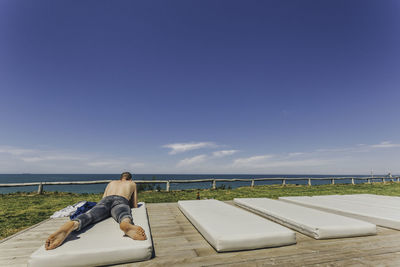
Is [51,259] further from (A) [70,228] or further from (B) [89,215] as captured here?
(B) [89,215]

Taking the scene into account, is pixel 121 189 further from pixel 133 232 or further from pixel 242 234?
pixel 242 234

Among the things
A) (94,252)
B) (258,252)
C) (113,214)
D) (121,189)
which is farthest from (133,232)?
(121,189)

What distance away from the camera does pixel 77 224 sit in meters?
2.77

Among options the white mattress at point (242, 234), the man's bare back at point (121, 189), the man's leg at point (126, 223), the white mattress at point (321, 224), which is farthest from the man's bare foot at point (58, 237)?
the white mattress at point (321, 224)

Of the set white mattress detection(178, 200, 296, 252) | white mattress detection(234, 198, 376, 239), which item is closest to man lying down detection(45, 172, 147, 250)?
white mattress detection(178, 200, 296, 252)

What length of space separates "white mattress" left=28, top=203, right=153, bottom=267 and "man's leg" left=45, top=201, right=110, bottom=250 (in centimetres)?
8

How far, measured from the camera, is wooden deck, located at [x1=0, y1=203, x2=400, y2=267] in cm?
238

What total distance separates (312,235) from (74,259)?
3.50m

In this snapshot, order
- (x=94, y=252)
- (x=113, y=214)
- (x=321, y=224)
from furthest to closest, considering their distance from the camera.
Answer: (x=113, y=214) < (x=321, y=224) < (x=94, y=252)

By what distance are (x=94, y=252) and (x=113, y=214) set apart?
1395 mm

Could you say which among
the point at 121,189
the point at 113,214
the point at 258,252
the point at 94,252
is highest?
the point at 121,189

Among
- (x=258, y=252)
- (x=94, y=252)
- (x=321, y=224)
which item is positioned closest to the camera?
(x=94, y=252)

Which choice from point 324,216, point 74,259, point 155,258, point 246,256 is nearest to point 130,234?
point 155,258

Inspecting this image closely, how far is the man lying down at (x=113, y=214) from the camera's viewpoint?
7.94 ft
